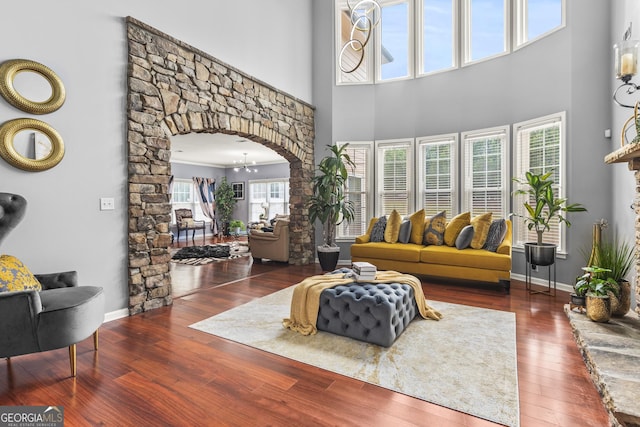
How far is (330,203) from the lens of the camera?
18.6 ft

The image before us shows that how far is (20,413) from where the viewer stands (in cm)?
180

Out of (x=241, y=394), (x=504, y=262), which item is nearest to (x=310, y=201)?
(x=504, y=262)

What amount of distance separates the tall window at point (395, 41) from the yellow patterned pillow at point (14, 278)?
594cm

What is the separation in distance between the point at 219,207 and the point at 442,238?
29.5 feet

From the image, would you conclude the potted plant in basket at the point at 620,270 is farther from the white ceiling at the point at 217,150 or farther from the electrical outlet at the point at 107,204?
the white ceiling at the point at 217,150

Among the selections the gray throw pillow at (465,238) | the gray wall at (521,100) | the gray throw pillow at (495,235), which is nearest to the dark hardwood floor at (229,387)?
the gray throw pillow at (495,235)

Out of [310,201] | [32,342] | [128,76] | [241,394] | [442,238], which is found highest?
[128,76]

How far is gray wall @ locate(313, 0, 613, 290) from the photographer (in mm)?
4012

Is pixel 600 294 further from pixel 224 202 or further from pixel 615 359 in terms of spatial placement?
pixel 224 202

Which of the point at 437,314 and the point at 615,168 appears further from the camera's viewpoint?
the point at 615,168

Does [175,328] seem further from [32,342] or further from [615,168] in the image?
[615,168]

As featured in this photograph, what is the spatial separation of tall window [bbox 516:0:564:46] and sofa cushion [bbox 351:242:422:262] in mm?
3507

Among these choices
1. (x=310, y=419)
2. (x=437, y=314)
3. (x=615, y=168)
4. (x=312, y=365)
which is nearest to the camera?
(x=310, y=419)

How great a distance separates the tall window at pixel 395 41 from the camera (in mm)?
6055
